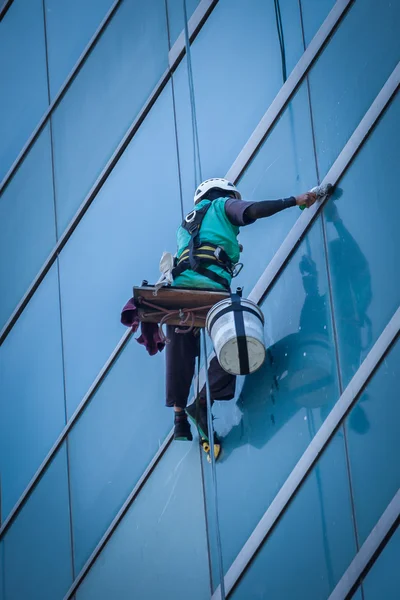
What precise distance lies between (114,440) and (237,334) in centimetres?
239

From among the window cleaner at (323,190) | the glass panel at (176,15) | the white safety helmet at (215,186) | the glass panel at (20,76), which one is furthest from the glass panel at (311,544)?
the glass panel at (20,76)

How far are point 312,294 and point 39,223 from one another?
9.45ft

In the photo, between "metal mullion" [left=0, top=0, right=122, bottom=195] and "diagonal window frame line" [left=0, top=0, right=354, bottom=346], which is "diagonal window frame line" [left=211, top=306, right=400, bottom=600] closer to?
"diagonal window frame line" [left=0, top=0, right=354, bottom=346]

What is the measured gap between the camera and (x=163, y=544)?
9359mm

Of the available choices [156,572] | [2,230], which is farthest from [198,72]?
[156,572]

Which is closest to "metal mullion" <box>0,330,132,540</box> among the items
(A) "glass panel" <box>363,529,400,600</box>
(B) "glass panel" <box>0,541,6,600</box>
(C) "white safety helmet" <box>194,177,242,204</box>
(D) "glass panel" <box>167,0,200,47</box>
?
(B) "glass panel" <box>0,541,6,600</box>

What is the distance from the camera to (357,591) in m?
8.27

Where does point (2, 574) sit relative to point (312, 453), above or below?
below

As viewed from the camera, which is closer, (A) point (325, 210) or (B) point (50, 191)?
(A) point (325, 210)

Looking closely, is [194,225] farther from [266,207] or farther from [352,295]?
[352,295]

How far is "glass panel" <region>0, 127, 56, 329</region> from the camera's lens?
10953 mm

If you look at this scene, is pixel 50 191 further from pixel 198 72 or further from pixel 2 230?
pixel 198 72

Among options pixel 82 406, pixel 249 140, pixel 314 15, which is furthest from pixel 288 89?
pixel 82 406

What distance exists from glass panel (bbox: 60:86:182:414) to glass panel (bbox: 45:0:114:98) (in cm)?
109
